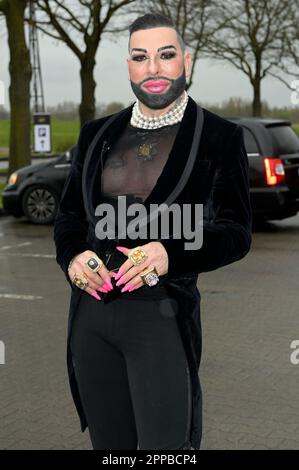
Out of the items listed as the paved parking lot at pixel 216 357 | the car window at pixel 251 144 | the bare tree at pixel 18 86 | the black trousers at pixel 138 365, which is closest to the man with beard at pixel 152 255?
the black trousers at pixel 138 365

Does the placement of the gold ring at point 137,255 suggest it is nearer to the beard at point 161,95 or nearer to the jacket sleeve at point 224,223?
the jacket sleeve at point 224,223

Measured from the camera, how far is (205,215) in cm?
245

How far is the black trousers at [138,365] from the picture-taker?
7.95ft

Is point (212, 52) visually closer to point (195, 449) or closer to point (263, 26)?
point (263, 26)

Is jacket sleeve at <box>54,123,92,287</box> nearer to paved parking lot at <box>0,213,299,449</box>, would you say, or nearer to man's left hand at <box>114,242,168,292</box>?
man's left hand at <box>114,242,168,292</box>

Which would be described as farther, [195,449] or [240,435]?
[240,435]

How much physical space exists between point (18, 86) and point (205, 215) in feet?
56.3

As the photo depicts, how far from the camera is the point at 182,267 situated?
2387 mm

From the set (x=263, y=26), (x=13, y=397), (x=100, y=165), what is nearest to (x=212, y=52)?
(x=263, y=26)

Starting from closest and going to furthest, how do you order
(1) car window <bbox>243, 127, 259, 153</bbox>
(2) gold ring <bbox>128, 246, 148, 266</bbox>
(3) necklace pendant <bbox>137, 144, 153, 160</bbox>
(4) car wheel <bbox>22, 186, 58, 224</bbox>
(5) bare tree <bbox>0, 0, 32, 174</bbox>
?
1. (2) gold ring <bbox>128, 246, 148, 266</bbox>
2. (3) necklace pendant <bbox>137, 144, 153, 160</bbox>
3. (1) car window <bbox>243, 127, 259, 153</bbox>
4. (4) car wheel <bbox>22, 186, 58, 224</bbox>
5. (5) bare tree <bbox>0, 0, 32, 174</bbox>

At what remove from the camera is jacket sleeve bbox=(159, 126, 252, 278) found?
2.38 metres

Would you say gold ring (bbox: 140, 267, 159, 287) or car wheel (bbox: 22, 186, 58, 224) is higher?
gold ring (bbox: 140, 267, 159, 287)

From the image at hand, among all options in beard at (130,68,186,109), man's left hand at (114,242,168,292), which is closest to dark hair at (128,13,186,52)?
beard at (130,68,186,109)
